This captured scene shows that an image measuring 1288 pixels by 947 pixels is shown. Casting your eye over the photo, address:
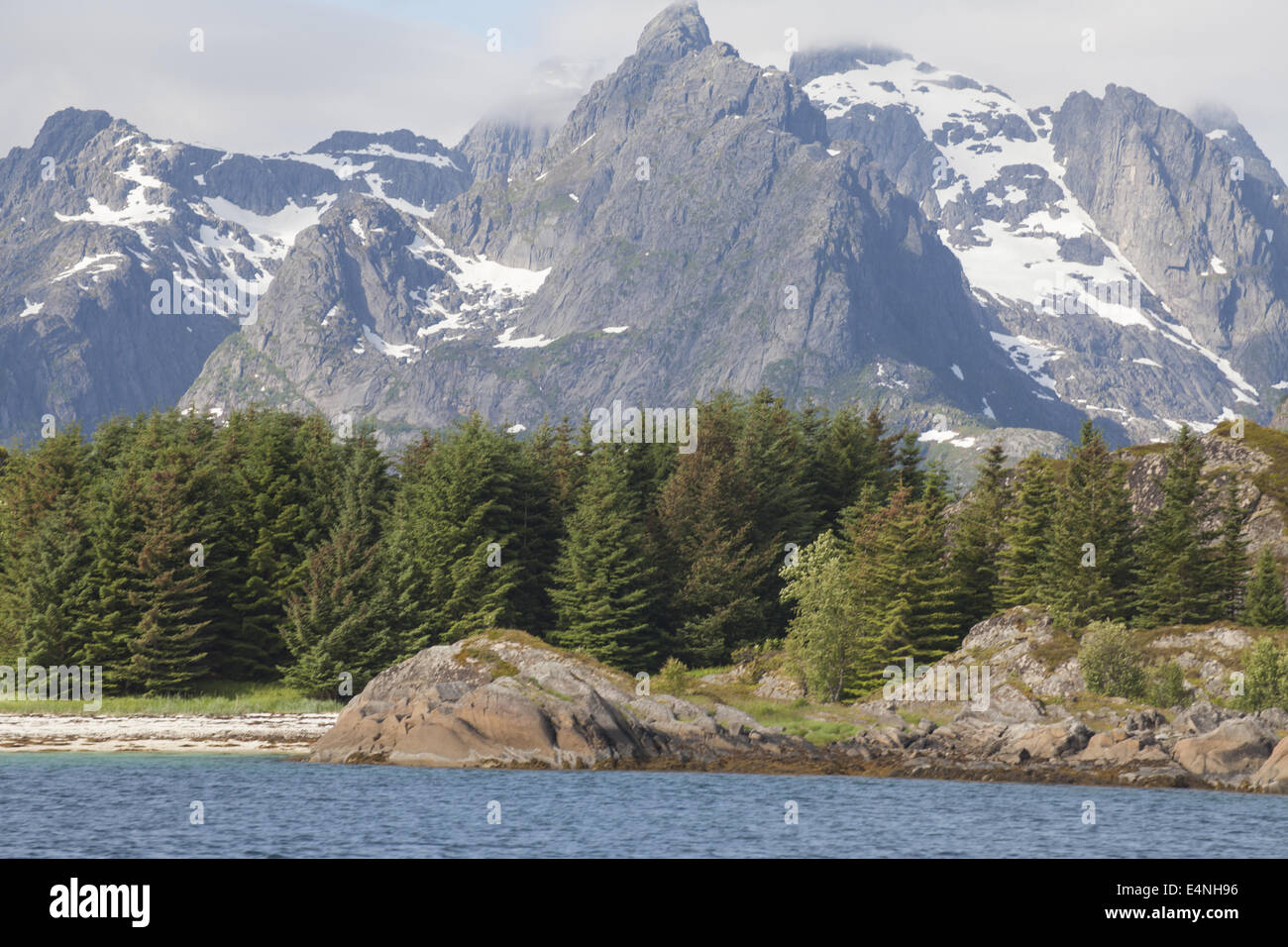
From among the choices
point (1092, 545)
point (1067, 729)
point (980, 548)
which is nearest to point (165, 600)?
point (980, 548)

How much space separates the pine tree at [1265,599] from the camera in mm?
73125

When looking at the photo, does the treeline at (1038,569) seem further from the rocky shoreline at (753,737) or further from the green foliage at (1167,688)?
the rocky shoreline at (753,737)

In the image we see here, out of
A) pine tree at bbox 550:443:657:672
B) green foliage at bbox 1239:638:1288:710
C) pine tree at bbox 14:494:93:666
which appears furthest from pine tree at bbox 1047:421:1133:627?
pine tree at bbox 14:494:93:666

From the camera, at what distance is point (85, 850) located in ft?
123

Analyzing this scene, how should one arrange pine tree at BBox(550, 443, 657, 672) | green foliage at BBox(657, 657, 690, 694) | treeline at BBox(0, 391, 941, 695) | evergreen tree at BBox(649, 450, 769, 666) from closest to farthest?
green foliage at BBox(657, 657, 690, 694) → treeline at BBox(0, 391, 941, 695) → pine tree at BBox(550, 443, 657, 672) → evergreen tree at BBox(649, 450, 769, 666)

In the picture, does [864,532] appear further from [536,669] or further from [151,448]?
[151,448]

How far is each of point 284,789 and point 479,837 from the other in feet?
40.6

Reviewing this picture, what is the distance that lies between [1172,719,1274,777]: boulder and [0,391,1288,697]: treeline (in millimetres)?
18391

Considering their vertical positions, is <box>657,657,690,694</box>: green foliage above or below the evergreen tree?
below

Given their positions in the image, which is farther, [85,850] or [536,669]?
[536,669]

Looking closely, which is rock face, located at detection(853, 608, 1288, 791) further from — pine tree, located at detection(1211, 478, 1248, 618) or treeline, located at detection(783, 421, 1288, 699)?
pine tree, located at detection(1211, 478, 1248, 618)

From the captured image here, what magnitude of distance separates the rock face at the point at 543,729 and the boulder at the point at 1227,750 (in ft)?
56.0

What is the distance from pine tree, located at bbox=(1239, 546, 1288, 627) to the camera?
7312cm

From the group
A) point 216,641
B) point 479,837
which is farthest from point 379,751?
point 216,641
